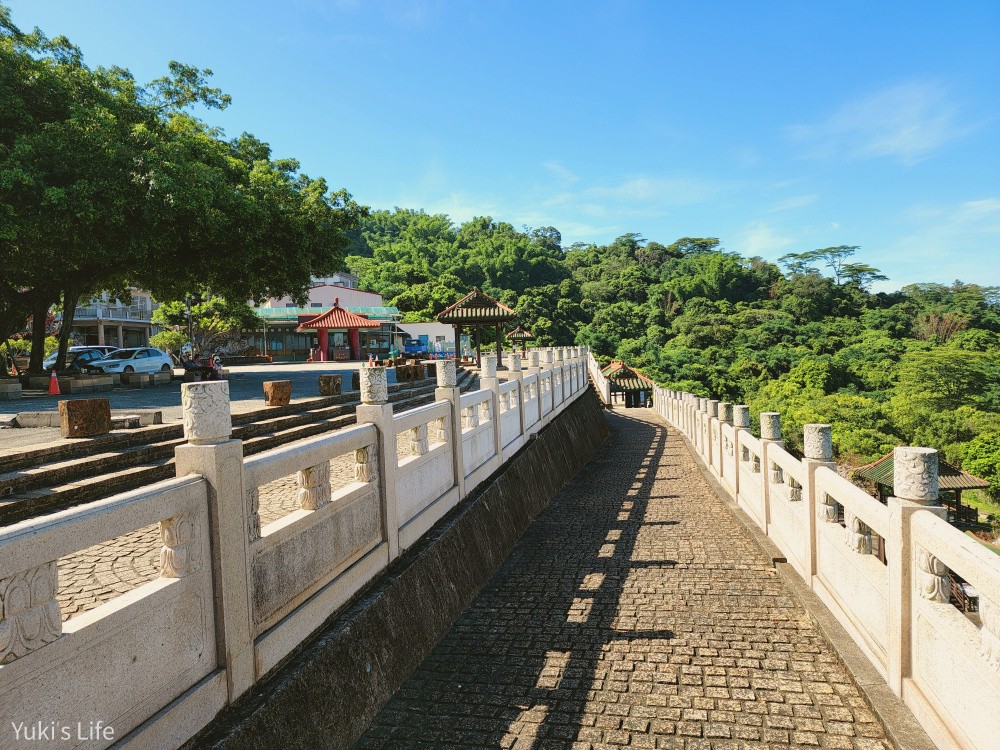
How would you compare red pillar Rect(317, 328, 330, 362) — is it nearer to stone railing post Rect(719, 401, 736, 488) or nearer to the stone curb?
stone railing post Rect(719, 401, 736, 488)

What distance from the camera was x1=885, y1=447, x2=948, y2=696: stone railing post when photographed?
3387 mm

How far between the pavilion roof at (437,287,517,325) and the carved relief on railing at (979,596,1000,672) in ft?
65.8

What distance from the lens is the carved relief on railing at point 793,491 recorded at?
21.5 ft

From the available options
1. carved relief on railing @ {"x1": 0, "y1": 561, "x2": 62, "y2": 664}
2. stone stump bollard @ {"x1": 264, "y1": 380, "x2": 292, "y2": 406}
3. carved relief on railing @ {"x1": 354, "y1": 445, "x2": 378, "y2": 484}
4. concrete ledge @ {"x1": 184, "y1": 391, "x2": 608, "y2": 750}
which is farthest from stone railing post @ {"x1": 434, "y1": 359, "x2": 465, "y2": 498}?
carved relief on railing @ {"x1": 0, "y1": 561, "x2": 62, "y2": 664}

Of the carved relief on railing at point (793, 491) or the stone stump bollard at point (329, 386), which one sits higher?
the stone stump bollard at point (329, 386)

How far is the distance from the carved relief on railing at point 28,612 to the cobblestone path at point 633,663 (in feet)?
7.52

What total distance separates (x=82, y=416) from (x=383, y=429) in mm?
4355

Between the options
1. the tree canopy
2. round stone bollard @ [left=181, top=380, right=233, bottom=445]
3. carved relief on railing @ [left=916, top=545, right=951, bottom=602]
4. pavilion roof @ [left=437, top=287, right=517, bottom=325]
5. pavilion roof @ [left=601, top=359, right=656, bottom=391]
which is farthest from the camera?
pavilion roof @ [left=601, top=359, right=656, bottom=391]

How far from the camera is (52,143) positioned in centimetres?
1163

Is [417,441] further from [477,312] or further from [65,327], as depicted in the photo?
[65,327]

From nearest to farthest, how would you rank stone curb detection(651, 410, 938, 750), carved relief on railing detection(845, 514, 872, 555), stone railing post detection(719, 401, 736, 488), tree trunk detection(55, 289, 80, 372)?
stone curb detection(651, 410, 938, 750), carved relief on railing detection(845, 514, 872, 555), stone railing post detection(719, 401, 736, 488), tree trunk detection(55, 289, 80, 372)

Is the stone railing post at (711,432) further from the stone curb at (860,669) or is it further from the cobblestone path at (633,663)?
the stone curb at (860,669)

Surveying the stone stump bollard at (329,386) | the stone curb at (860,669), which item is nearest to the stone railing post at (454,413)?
the stone curb at (860,669)

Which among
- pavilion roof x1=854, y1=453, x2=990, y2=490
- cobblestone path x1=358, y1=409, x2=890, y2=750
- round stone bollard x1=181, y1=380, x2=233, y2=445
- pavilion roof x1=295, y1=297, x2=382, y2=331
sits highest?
pavilion roof x1=295, y1=297, x2=382, y2=331
